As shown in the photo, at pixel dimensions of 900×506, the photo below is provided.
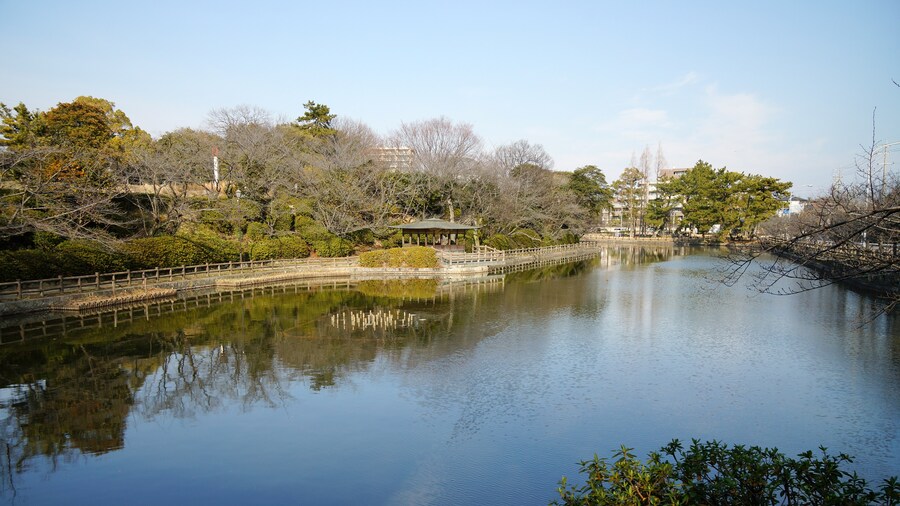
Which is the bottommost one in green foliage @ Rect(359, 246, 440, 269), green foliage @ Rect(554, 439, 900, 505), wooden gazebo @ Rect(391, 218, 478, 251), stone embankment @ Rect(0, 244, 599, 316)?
green foliage @ Rect(554, 439, 900, 505)

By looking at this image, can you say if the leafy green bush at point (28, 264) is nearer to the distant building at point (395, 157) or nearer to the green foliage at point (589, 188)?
the distant building at point (395, 157)

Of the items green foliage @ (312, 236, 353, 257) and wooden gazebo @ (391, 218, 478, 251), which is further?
wooden gazebo @ (391, 218, 478, 251)

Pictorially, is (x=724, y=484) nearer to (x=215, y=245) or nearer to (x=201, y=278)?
(x=201, y=278)

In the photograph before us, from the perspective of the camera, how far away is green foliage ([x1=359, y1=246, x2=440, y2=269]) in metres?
35.7

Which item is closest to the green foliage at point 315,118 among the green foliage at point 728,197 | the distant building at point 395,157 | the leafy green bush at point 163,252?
the distant building at point 395,157

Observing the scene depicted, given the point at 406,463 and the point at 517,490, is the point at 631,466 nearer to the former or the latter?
the point at 517,490

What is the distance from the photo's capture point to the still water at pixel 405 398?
328 inches

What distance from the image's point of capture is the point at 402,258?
3581 centimetres

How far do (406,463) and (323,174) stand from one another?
34643 millimetres

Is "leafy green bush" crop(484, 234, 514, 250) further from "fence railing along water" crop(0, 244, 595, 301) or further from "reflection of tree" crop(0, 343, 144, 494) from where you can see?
"reflection of tree" crop(0, 343, 144, 494)

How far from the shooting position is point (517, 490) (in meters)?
7.97

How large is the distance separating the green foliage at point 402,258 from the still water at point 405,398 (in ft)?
44.7

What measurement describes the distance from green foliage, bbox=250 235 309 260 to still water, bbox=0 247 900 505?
38.7ft

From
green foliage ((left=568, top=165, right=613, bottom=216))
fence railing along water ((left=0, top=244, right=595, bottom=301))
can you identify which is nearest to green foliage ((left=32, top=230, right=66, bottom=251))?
fence railing along water ((left=0, top=244, right=595, bottom=301))
